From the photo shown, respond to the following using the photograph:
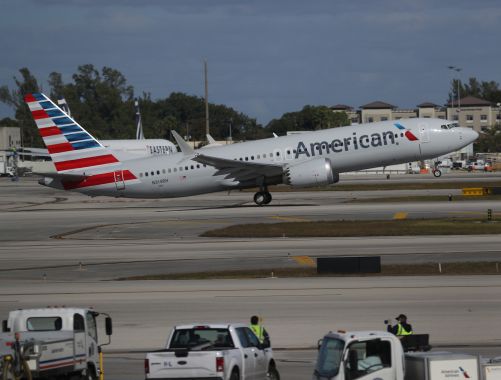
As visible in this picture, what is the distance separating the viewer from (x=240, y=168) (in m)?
67.2

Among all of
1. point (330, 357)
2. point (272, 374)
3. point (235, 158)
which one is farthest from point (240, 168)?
point (330, 357)

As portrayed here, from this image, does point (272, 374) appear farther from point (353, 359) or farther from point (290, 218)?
point (290, 218)

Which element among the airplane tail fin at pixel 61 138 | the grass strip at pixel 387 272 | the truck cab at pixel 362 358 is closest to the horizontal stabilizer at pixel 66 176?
the airplane tail fin at pixel 61 138

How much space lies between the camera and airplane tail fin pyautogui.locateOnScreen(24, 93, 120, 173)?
2549 inches

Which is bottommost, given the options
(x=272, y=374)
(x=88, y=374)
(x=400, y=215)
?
(x=272, y=374)

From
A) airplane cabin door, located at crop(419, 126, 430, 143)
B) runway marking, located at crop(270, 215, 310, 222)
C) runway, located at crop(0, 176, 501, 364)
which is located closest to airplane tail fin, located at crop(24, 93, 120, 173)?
runway, located at crop(0, 176, 501, 364)

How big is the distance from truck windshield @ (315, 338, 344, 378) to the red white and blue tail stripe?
161 feet

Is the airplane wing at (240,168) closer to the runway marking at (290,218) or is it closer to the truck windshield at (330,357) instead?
the runway marking at (290,218)

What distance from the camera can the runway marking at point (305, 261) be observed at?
39.7 m

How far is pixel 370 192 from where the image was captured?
281 ft

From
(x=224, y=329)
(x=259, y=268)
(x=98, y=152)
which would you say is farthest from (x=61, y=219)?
(x=224, y=329)

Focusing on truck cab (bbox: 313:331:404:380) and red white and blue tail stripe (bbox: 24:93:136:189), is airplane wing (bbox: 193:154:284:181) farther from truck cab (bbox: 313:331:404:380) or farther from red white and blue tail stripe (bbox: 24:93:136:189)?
truck cab (bbox: 313:331:404:380)

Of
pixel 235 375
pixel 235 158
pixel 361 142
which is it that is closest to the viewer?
pixel 235 375

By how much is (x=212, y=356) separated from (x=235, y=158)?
5016cm
